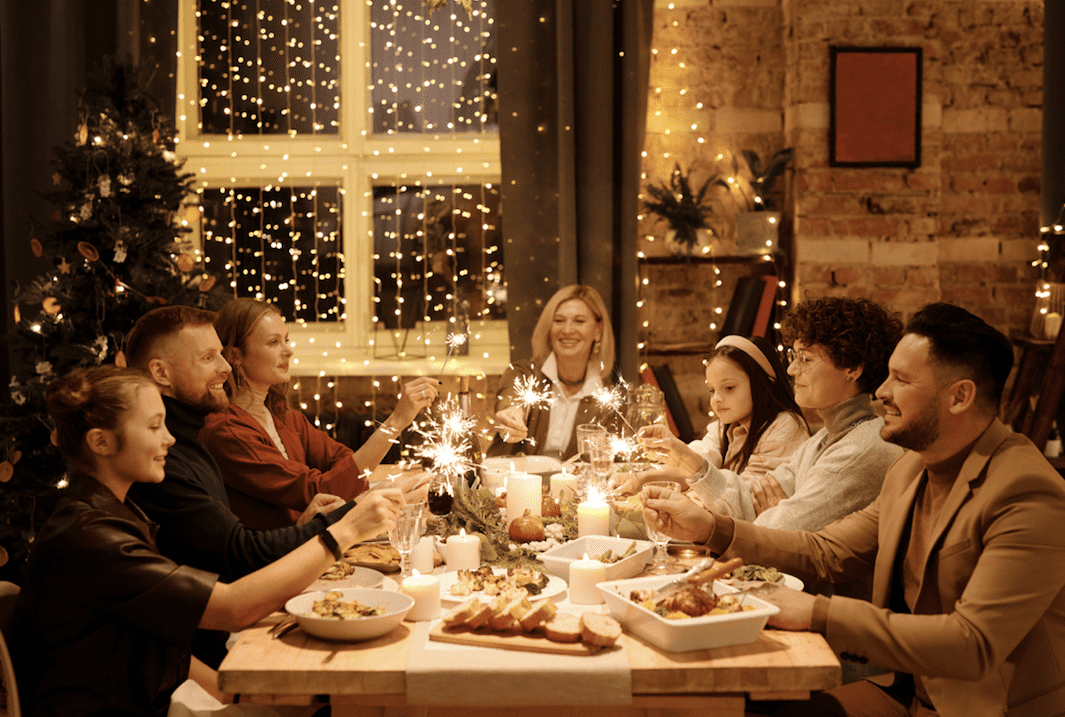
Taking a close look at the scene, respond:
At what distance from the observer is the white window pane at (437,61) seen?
4438 mm

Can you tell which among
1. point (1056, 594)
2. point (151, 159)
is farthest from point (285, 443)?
point (1056, 594)

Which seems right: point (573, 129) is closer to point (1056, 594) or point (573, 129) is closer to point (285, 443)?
point (285, 443)

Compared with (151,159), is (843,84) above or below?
above

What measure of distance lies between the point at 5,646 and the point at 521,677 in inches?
34.9

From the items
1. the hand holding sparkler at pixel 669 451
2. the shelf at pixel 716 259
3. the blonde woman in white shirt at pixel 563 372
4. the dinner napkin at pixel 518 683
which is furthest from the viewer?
the shelf at pixel 716 259

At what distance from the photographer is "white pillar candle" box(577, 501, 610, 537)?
6.64ft

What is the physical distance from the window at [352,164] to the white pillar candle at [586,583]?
2.78m

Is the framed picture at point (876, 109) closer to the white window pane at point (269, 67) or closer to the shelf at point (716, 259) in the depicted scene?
the shelf at point (716, 259)

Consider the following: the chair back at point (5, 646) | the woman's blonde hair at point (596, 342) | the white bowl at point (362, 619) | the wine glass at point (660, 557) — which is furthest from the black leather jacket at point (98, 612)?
the woman's blonde hair at point (596, 342)

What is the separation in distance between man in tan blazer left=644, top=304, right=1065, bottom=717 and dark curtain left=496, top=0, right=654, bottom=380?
2.30 meters

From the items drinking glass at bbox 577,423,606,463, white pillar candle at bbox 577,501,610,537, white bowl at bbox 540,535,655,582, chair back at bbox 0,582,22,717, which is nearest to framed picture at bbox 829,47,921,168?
drinking glass at bbox 577,423,606,463

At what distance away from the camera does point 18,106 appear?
4.04 metres

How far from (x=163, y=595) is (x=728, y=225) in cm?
338

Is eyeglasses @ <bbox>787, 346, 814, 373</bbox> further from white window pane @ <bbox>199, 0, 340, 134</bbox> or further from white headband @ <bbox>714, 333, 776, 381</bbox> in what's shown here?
white window pane @ <bbox>199, 0, 340, 134</bbox>
